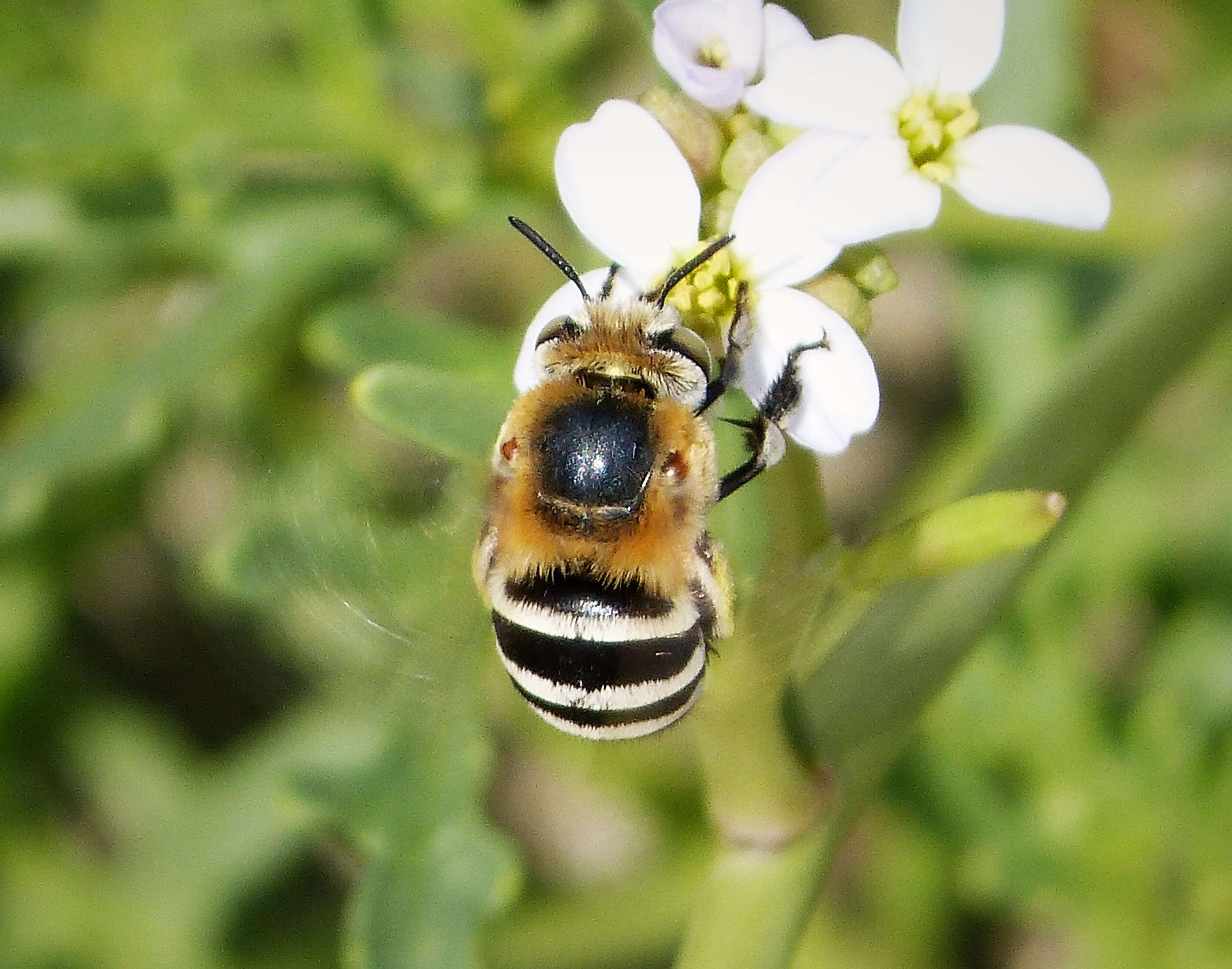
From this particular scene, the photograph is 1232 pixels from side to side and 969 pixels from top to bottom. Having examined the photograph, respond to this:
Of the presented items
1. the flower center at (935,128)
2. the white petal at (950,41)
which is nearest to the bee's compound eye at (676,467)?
the flower center at (935,128)

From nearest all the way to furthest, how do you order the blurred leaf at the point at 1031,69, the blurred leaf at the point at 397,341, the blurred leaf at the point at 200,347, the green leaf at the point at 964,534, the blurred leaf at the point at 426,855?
the green leaf at the point at 964,534, the blurred leaf at the point at 426,855, the blurred leaf at the point at 397,341, the blurred leaf at the point at 200,347, the blurred leaf at the point at 1031,69

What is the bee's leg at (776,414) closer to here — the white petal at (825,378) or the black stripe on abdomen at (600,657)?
the white petal at (825,378)

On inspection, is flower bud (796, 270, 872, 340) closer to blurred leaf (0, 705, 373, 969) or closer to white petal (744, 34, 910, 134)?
white petal (744, 34, 910, 134)

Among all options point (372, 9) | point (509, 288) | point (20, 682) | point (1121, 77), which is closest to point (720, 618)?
point (372, 9)

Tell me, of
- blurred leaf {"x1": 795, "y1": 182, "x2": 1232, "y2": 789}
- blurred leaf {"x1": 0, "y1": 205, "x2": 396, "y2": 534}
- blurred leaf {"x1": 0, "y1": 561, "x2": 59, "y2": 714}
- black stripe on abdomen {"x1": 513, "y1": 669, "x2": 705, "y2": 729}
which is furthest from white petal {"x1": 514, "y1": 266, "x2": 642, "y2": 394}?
blurred leaf {"x1": 0, "y1": 561, "x2": 59, "y2": 714}

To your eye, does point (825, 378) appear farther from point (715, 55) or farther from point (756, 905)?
point (756, 905)
